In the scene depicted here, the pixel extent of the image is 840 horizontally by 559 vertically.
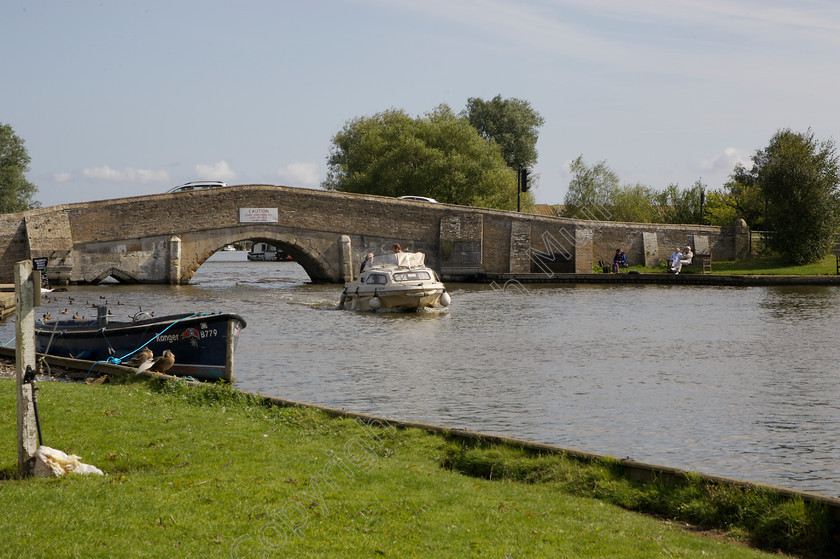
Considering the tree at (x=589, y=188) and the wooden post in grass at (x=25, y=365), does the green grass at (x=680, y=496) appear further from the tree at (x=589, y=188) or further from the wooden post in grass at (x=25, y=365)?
the tree at (x=589, y=188)

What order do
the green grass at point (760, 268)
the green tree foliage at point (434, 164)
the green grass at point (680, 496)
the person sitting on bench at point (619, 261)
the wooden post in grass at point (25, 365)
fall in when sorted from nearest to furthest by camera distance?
1. the green grass at point (680, 496)
2. the wooden post in grass at point (25, 365)
3. the green grass at point (760, 268)
4. the person sitting on bench at point (619, 261)
5. the green tree foliage at point (434, 164)

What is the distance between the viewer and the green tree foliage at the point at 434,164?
5534 centimetres

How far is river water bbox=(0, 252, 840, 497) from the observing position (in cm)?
1095

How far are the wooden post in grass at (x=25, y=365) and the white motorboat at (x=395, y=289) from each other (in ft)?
72.2

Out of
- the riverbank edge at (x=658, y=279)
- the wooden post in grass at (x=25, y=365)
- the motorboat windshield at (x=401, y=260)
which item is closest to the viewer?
the wooden post in grass at (x=25, y=365)

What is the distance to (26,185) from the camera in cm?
7206

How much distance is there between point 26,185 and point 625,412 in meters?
70.9

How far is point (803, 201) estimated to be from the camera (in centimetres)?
4212

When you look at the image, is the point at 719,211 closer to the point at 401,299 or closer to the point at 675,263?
the point at 675,263

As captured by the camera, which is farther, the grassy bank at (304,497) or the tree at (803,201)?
the tree at (803,201)

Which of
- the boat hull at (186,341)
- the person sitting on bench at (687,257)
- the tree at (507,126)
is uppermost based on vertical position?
the tree at (507,126)

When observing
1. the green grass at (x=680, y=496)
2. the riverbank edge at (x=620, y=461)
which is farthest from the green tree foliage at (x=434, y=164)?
the green grass at (x=680, y=496)

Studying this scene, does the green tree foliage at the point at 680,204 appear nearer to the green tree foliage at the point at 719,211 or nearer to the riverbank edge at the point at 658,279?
the green tree foliage at the point at 719,211

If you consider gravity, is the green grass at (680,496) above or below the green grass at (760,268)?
below
